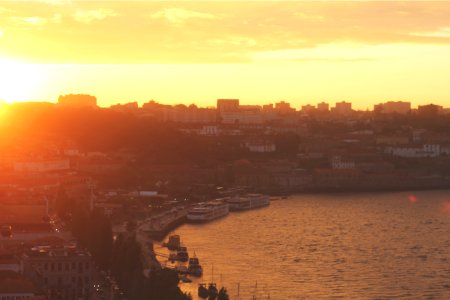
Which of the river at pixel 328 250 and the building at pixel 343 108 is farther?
the building at pixel 343 108

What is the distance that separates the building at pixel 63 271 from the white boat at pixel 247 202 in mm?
7945

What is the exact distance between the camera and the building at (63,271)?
724 centimetres

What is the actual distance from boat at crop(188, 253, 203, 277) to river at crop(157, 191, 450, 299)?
91mm

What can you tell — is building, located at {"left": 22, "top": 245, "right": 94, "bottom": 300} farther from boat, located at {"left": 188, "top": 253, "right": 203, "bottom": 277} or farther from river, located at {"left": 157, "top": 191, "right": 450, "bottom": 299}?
boat, located at {"left": 188, "top": 253, "right": 203, "bottom": 277}

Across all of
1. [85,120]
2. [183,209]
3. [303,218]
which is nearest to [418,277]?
[303,218]

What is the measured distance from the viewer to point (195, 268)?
9.04 meters

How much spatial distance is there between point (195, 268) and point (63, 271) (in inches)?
74.6

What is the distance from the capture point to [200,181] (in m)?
18.7

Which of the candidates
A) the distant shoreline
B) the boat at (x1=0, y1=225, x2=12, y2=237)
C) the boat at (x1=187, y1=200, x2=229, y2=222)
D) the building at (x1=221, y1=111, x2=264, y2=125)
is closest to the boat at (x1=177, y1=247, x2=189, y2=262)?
the boat at (x1=0, y1=225, x2=12, y2=237)

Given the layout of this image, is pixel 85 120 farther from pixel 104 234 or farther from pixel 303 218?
pixel 104 234

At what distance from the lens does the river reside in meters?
8.38

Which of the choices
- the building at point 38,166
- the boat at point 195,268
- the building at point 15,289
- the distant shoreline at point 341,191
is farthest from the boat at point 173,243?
the distant shoreline at point 341,191

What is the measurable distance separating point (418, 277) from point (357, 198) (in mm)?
8919

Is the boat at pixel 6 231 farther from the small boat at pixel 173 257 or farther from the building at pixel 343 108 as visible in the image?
the building at pixel 343 108
